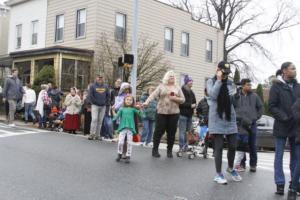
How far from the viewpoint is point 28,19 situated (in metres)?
32.1

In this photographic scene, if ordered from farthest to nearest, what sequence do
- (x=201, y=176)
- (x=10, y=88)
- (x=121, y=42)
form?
(x=121, y=42) < (x=10, y=88) < (x=201, y=176)

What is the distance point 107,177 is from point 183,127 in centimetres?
418

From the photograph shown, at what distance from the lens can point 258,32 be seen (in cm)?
5050

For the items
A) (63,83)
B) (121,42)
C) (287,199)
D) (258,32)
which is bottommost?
(287,199)

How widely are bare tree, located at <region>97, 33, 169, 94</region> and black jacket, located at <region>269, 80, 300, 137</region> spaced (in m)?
18.2

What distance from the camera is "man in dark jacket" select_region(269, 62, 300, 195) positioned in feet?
25.4

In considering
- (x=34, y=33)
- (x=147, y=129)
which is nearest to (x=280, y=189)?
(x=147, y=129)

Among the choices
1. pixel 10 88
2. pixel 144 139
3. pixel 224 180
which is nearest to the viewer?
pixel 224 180

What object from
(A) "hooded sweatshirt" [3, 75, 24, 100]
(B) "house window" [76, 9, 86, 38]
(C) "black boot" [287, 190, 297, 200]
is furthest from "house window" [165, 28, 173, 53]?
(C) "black boot" [287, 190, 297, 200]

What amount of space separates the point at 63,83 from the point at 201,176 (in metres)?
17.8

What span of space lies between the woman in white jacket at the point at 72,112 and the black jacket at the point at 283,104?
422 inches

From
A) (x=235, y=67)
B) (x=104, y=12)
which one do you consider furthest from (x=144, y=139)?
(x=235, y=67)

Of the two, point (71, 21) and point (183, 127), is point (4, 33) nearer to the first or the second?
point (71, 21)

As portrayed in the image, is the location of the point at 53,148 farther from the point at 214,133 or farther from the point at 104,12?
the point at 104,12
